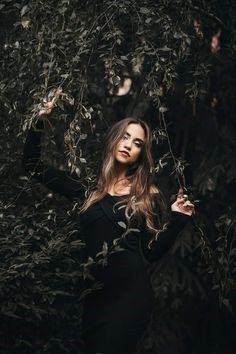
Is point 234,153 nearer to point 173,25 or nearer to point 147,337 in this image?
point 147,337

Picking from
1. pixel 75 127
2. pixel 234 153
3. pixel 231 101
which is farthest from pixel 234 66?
pixel 75 127

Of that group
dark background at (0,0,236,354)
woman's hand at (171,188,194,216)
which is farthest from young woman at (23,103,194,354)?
dark background at (0,0,236,354)

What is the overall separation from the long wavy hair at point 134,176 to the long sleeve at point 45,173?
182mm

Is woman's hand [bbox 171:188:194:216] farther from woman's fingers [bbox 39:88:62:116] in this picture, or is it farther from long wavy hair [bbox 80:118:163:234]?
woman's fingers [bbox 39:88:62:116]

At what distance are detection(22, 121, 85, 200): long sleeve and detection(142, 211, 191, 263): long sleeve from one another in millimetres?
533

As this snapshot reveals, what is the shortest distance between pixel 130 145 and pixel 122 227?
1.47ft

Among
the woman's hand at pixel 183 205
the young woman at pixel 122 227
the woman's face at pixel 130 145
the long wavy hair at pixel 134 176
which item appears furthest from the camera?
the woman's face at pixel 130 145

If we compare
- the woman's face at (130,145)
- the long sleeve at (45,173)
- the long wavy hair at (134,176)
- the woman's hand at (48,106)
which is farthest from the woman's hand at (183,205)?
the woman's hand at (48,106)

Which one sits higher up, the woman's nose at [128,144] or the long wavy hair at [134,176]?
the woman's nose at [128,144]

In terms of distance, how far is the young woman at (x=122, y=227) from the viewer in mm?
3230

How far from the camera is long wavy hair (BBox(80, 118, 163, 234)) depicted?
3451mm

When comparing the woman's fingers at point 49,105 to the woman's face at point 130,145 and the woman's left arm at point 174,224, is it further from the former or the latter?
the woman's left arm at point 174,224

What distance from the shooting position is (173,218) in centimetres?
334

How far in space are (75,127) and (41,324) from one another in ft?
4.26
